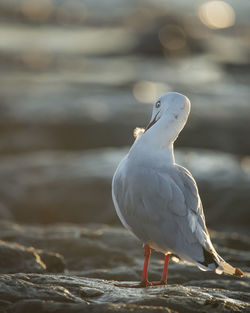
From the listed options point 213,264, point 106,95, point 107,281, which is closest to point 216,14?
point 106,95

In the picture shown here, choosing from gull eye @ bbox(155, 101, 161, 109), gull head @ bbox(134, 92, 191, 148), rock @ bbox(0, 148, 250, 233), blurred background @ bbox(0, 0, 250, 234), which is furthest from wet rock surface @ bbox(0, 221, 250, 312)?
blurred background @ bbox(0, 0, 250, 234)

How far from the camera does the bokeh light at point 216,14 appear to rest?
40.6 metres

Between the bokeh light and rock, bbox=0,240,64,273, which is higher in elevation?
the bokeh light

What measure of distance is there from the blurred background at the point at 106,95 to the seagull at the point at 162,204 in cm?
498

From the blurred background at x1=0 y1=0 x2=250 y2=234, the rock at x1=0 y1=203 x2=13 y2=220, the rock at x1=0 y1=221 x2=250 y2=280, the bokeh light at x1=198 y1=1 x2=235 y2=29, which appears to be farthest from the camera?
the bokeh light at x1=198 y1=1 x2=235 y2=29

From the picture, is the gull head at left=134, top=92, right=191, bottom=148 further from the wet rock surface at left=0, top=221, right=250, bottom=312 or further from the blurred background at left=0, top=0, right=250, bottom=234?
the blurred background at left=0, top=0, right=250, bottom=234

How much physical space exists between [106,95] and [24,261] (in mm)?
15025

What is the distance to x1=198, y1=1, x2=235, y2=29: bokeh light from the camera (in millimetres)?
40591

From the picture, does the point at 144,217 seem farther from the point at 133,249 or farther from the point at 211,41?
the point at 211,41

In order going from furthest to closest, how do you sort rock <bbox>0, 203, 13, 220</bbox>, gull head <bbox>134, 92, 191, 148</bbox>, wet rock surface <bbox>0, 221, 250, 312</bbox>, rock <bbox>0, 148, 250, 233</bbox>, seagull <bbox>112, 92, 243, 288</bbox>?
rock <bbox>0, 148, 250, 233</bbox> → rock <bbox>0, 203, 13, 220</bbox> → gull head <bbox>134, 92, 191, 148</bbox> → seagull <bbox>112, 92, 243, 288</bbox> → wet rock surface <bbox>0, 221, 250, 312</bbox>

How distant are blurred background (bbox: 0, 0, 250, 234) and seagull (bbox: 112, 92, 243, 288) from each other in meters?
4.98

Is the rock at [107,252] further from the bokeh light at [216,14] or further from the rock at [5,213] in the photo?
the bokeh light at [216,14]

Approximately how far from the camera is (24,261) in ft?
20.8

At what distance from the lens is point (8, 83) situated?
24688 millimetres
